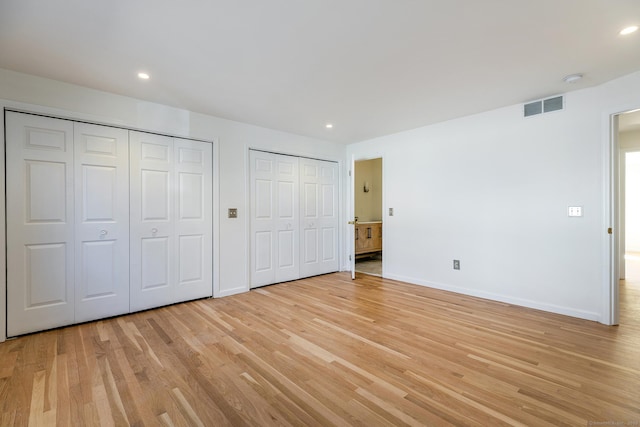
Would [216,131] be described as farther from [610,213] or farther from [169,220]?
[610,213]

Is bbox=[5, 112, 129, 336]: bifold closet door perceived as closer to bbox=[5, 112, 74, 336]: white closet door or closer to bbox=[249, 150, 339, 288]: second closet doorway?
bbox=[5, 112, 74, 336]: white closet door

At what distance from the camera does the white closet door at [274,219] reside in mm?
4242

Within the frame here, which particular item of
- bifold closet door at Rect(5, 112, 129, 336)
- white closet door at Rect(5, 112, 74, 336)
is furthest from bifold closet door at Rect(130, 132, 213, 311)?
white closet door at Rect(5, 112, 74, 336)

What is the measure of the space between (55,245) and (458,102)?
179 inches

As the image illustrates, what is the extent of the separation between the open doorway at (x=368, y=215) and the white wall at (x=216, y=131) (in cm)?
206

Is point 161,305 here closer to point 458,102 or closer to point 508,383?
point 508,383

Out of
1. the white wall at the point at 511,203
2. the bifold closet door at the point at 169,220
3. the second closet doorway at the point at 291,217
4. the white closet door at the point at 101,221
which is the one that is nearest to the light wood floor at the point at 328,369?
the white closet door at the point at 101,221

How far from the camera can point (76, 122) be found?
2867mm

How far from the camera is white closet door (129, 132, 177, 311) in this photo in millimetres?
3211

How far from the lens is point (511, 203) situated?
11.3ft

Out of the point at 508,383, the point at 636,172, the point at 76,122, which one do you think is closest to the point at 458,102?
the point at 508,383

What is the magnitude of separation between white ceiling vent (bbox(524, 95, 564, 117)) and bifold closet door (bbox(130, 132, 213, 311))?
12.9ft

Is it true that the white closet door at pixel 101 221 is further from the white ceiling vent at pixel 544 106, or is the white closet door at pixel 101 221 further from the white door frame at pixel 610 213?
the white door frame at pixel 610 213

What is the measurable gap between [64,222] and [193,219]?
1.23 metres
